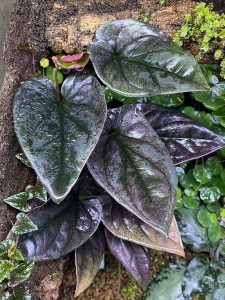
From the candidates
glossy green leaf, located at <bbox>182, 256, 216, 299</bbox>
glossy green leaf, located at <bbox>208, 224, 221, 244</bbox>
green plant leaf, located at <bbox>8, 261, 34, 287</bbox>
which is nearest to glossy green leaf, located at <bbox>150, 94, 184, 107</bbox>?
glossy green leaf, located at <bbox>208, 224, 221, 244</bbox>

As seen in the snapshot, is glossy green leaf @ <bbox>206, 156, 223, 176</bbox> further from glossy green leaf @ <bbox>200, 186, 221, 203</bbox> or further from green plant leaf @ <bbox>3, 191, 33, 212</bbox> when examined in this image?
green plant leaf @ <bbox>3, 191, 33, 212</bbox>

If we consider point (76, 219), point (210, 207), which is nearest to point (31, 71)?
point (76, 219)

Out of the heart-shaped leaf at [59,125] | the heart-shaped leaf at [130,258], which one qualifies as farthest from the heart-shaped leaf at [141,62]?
the heart-shaped leaf at [130,258]

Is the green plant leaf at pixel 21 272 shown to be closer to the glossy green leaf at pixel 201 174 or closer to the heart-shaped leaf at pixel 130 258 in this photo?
the heart-shaped leaf at pixel 130 258

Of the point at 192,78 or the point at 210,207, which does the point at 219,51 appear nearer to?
the point at 192,78

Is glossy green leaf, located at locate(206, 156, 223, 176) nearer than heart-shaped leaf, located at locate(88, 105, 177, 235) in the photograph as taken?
No

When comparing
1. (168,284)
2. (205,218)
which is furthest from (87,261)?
(205,218)
